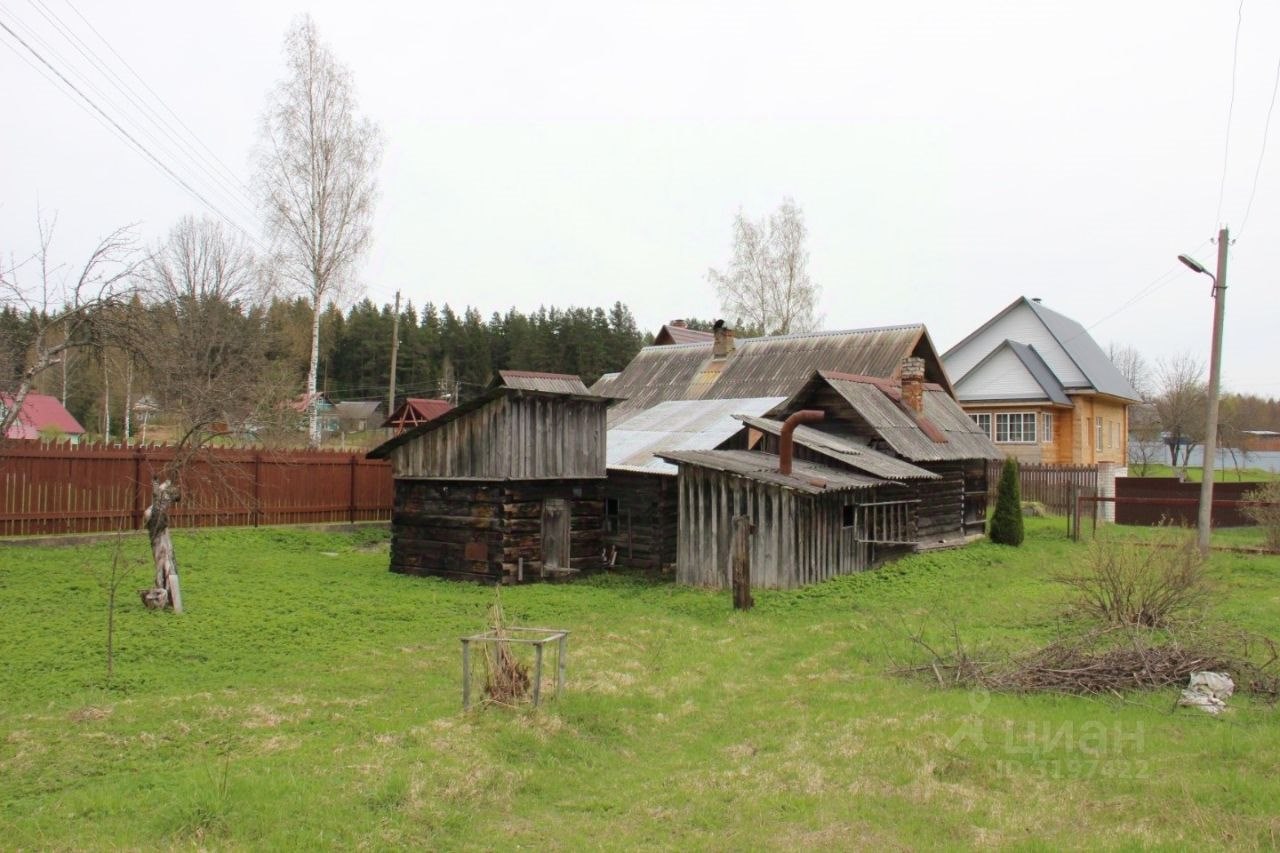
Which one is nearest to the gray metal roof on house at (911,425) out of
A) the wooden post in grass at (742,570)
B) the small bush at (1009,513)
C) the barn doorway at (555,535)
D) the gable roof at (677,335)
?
the small bush at (1009,513)

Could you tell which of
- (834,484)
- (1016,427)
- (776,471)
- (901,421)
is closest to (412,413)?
(901,421)

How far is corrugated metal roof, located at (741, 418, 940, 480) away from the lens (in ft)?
62.2

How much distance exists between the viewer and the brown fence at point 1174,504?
88.9 ft

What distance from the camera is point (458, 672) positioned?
10773mm

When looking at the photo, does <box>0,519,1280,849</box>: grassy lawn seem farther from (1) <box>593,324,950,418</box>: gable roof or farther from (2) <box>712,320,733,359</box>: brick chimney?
(2) <box>712,320,733,359</box>: brick chimney

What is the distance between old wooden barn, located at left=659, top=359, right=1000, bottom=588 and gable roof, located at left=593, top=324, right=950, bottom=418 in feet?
11.6

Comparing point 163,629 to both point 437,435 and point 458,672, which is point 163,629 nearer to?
point 458,672

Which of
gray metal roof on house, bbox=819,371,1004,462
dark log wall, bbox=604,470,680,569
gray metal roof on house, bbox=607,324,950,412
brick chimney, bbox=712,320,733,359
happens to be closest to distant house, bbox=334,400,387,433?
gray metal roof on house, bbox=607,324,950,412

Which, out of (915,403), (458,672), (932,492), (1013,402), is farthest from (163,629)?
(1013,402)

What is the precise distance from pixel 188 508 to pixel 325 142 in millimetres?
15517

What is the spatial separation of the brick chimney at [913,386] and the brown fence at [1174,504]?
7.19 m

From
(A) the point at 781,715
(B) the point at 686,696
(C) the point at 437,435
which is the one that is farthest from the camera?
(C) the point at 437,435

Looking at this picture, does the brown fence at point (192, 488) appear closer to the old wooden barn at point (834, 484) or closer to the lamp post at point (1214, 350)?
the old wooden barn at point (834, 484)

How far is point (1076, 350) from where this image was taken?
124ft
